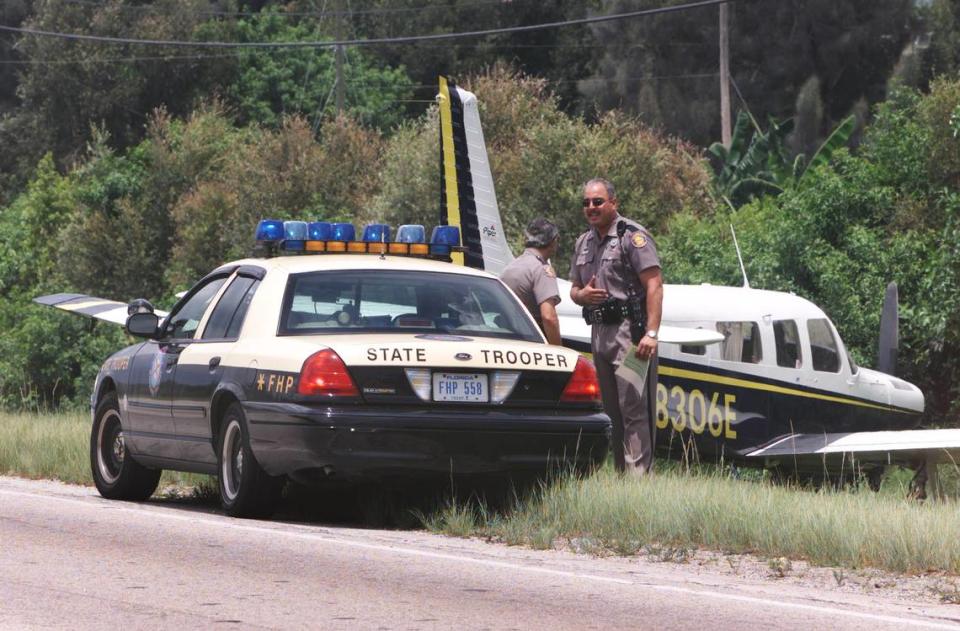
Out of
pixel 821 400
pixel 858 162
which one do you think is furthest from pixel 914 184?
pixel 821 400

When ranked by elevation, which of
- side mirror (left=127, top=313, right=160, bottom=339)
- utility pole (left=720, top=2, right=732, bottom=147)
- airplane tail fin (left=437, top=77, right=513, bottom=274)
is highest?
utility pole (left=720, top=2, right=732, bottom=147)

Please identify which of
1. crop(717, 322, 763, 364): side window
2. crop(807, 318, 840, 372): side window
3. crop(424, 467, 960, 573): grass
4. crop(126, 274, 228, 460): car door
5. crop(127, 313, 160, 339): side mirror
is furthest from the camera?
crop(807, 318, 840, 372): side window

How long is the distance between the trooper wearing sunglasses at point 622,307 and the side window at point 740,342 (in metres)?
3.73

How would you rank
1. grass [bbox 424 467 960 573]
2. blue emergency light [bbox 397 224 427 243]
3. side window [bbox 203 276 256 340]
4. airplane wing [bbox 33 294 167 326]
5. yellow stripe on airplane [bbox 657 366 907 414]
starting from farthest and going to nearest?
airplane wing [bbox 33 294 167 326], yellow stripe on airplane [bbox 657 366 907 414], blue emergency light [bbox 397 224 427 243], side window [bbox 203 276 256 340], grass [bbox 424 467 960 573]

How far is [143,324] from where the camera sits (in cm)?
1109

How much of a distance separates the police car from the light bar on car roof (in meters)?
0.02

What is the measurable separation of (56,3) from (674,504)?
194ft

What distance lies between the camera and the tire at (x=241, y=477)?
9.73m

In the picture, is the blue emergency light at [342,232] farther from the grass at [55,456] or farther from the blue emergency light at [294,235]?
the grass at [55,456]

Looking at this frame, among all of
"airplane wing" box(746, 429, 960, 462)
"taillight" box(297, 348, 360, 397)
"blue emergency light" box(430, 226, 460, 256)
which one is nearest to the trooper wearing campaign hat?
"blue emergency light" box(430, 226, 460, 256)

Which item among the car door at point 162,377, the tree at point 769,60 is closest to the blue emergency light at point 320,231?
the car door at point 162,377

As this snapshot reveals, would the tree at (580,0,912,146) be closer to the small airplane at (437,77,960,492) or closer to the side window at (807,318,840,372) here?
the small airplane at (437,77,960,492)

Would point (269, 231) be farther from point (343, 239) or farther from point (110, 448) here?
point (110, 448)

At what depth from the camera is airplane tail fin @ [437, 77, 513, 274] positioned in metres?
20.8
